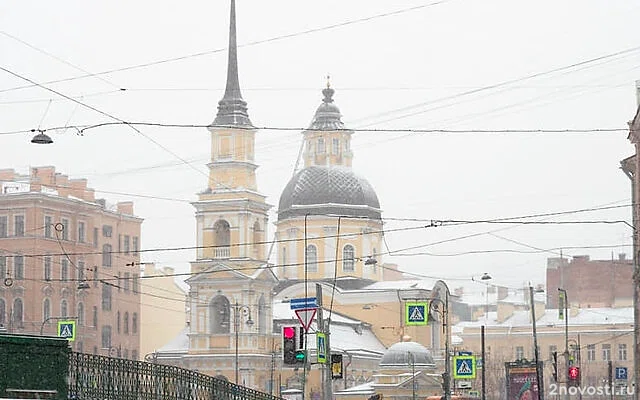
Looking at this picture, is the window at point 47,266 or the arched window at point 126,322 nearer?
the window at point 47,266

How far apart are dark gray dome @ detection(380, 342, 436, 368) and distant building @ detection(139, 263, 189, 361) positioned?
31.4 m

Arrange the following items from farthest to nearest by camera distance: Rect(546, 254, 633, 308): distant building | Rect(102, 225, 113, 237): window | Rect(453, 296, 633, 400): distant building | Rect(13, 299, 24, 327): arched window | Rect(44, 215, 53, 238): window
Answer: Rect(546, 254, 633, 308): distant building → Rect(453, 296, 633, 400): distant building → Rect(102, 225, 113, 237): window → Rect(44, 215, 53, 238): window → Rect(13, 299, 24, 327): arched window

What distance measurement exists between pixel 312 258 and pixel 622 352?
91.8 ft

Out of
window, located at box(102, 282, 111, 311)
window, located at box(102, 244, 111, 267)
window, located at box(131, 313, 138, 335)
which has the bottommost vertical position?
window, located at box(131, 313, 138, 335)

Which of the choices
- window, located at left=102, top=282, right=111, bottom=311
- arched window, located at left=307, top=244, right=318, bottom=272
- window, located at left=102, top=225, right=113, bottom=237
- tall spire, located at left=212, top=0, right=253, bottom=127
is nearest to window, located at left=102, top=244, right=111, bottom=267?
window, located at left=102, top=225, right=113, bottom=237

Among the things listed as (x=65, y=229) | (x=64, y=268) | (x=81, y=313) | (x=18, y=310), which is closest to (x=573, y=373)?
(x=18, y=310)

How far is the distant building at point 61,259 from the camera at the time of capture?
319ft

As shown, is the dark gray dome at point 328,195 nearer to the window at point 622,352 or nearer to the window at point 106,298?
the window at point 106,298

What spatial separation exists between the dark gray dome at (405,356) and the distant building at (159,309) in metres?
31.4

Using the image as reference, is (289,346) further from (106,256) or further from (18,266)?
(106,256)

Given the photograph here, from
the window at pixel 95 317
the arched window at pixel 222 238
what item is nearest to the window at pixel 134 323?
the window at pixel 95 317

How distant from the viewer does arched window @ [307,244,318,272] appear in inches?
4483

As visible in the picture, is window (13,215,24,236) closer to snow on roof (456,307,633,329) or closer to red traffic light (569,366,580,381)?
snow on roof (456,307,633,329)

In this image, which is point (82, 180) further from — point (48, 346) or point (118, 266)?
point (48, 346)
